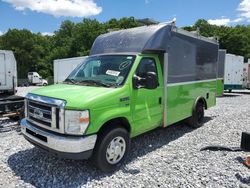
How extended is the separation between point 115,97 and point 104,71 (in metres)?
0.90

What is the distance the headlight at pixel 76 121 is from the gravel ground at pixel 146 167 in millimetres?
954

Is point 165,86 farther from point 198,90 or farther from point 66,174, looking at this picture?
point 66,174

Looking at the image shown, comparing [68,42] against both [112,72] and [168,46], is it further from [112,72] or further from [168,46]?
[112,72]

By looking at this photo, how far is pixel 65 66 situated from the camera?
19.5m

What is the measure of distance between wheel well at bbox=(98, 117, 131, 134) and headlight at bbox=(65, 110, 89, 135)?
476 mm

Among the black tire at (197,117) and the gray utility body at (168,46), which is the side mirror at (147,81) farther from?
the black tire at (197,117)

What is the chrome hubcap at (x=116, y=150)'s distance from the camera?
4.22 meters

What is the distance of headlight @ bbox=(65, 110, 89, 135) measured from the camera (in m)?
3.64

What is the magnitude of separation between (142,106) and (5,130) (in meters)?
4.72

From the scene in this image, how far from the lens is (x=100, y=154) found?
158 inches

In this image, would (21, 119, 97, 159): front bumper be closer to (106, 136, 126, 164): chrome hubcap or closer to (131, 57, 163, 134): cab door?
(106, 136, 126, 164): chrome hubcap

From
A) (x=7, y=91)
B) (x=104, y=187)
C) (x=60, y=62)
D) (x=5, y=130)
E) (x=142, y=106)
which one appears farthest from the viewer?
(x=60, y=62)

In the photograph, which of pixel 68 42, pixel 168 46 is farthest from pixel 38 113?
pixel 68 42

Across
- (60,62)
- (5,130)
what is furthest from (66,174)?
(60,62)
